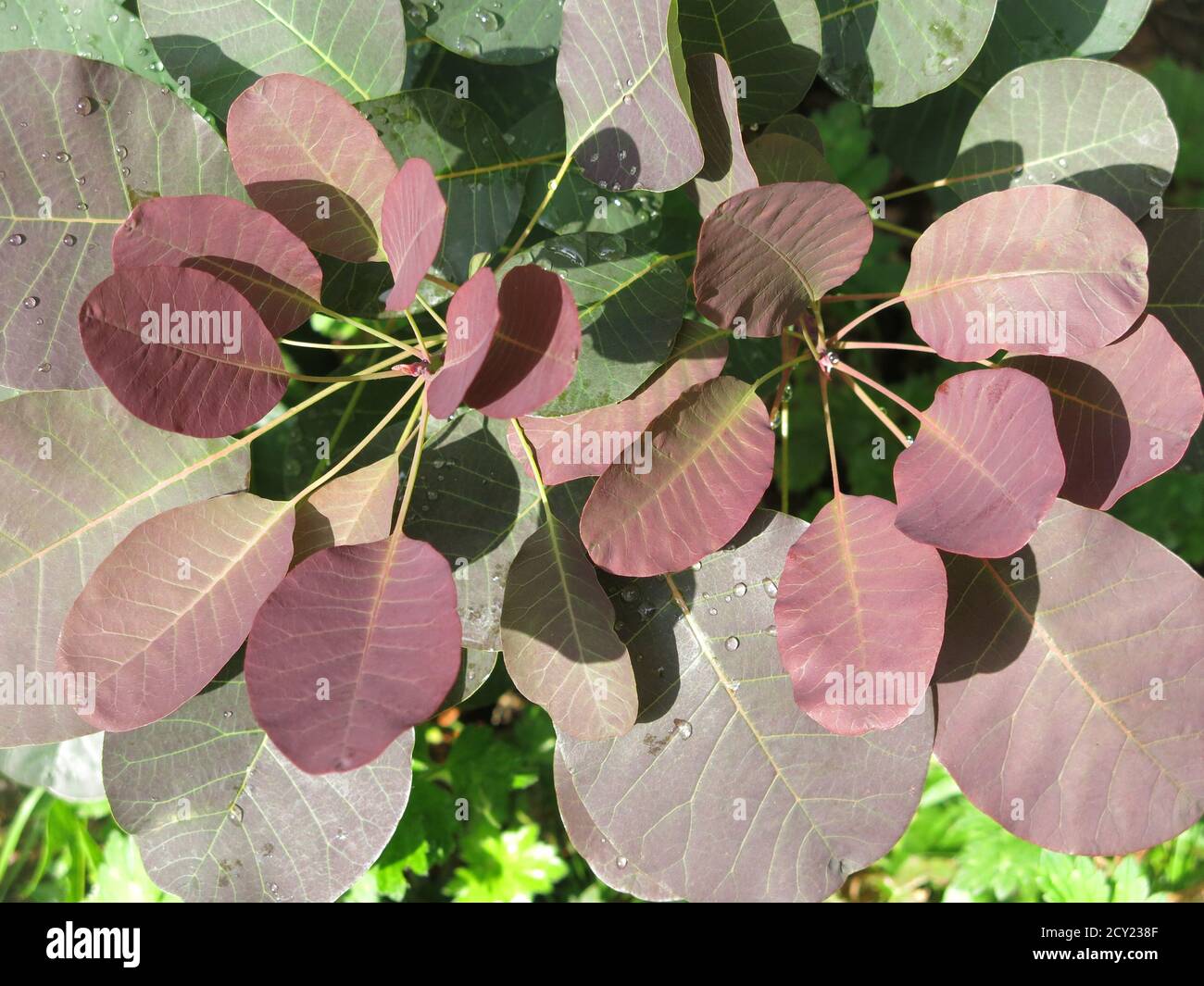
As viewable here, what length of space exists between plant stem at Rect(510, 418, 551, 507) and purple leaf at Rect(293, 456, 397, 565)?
0.44 ft

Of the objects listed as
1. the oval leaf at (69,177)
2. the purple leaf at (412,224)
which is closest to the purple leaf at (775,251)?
the purple leaf at (412,224)

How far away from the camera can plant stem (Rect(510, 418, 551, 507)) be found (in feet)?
3.12

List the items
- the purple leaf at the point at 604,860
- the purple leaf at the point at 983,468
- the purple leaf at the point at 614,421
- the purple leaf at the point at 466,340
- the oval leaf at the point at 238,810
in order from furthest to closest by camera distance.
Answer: the purple leaf at the point at 604,860, the oval leaf at the point at 238,810, the purple leaf at the point at 614,421, the purple leaf at the point at 983,468, the purple leaf at the point at 466,340

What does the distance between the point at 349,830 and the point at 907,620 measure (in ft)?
2.25

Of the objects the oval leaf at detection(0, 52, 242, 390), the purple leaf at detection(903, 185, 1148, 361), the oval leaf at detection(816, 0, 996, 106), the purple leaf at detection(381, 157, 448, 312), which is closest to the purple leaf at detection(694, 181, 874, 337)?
the purple leaf at detection(903, 185, 1148, 361)

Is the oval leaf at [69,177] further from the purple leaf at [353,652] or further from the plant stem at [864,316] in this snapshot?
the plant stem at [864,316]

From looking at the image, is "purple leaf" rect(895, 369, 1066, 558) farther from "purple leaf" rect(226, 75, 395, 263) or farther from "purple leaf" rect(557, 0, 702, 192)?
"purple leaf" rect(226, 75, 395, 263)

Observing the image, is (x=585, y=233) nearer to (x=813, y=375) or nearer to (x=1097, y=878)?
(x=813, y=375)

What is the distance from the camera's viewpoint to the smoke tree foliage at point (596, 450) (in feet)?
2.66

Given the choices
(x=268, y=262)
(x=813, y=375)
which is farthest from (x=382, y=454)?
(x=813, y=375)

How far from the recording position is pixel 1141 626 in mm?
958

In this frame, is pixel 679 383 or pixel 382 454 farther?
pixel 382 454

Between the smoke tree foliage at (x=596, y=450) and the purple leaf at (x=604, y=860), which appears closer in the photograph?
the smoke tree foliage at (x=596, y=450)

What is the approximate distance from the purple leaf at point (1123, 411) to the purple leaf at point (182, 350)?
0.82 m
